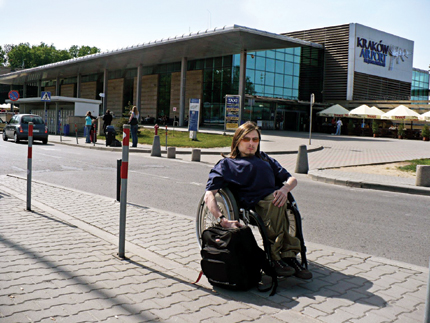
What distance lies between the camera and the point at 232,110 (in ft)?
94.8

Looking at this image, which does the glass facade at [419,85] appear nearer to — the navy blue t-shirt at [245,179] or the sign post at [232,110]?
the sign post at [232,110]

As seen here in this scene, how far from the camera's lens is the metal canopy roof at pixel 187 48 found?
3234 centimetres

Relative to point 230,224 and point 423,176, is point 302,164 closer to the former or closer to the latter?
point 423,176

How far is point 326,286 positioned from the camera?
3883 millimetres

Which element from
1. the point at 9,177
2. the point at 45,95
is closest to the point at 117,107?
the point at 45,95

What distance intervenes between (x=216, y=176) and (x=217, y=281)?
1009 mm

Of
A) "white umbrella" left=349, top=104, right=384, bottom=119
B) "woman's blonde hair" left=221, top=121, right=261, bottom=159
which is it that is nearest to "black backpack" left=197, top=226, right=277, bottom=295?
"woman's blonde hair" left=221, top=121, right=261, bottom=159

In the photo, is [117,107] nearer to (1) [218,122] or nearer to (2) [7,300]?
(1) [218,122]

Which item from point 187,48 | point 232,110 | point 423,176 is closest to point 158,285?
point 423,176

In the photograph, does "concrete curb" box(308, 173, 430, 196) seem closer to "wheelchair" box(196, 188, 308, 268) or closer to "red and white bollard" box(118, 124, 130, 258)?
"wheelchair" box(196, 188, 308, 268)

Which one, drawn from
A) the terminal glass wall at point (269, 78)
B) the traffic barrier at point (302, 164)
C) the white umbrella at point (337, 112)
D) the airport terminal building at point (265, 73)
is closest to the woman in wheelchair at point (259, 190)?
the traffic barrier at point (302, 164)

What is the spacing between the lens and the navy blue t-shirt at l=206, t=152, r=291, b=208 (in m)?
4.24

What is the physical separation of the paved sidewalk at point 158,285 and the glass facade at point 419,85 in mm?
61623

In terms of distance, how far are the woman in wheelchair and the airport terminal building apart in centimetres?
2951
